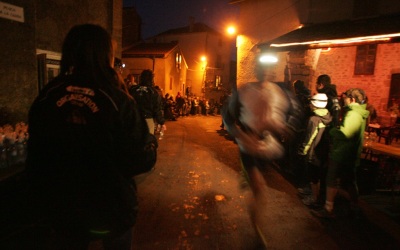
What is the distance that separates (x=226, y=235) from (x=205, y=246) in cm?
41

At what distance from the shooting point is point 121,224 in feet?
5.66

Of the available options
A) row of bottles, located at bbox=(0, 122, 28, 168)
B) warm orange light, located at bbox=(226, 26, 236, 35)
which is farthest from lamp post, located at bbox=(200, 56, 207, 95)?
row of bottles, located at bbox=(0, 122, 28, 168)

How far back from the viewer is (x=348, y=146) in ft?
13.9

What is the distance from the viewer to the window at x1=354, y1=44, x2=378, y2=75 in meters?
14.9

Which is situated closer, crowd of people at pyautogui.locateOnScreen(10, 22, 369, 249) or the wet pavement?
crowd of people at pyautogui.locateOnScreen(10, 22, 369, 249)

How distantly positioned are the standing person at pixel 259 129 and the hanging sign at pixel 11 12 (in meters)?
4.50

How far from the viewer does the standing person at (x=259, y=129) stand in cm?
346

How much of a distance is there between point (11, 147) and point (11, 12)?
248cm

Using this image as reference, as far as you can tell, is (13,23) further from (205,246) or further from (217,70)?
(217,70)

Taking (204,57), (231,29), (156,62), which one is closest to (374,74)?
(231,29)

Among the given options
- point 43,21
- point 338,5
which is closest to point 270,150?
point 43,21

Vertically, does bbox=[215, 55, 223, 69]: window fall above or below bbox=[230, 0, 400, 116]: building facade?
above

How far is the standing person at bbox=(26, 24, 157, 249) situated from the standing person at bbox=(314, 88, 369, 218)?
11.4ft

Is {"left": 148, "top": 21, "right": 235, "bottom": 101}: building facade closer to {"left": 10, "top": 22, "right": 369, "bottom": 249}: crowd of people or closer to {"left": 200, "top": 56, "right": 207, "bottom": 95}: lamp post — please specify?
{"left": 200, "top": 56, "right": 207, "bottom": 95}: lamp post
